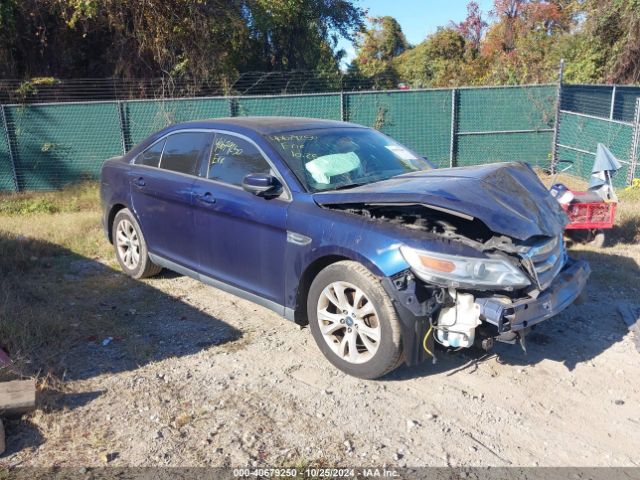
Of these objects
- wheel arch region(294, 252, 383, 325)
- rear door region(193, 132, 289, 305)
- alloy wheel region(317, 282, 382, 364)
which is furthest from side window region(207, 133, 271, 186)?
alloy wheel region(317, 282, 382, 364)

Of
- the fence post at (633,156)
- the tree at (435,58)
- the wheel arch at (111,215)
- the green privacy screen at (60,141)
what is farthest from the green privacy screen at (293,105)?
the tree at (435,58)

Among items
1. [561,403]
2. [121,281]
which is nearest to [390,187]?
[561,403]

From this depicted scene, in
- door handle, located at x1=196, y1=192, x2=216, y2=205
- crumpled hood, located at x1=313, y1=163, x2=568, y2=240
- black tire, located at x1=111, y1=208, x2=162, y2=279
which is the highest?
crumpled hood, located at x1=313, y1=163, x2=568, y2=240

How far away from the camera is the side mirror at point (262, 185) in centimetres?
434

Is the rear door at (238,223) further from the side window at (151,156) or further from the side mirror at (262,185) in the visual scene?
the side window at (151,156)

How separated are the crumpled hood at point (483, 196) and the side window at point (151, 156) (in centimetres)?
223

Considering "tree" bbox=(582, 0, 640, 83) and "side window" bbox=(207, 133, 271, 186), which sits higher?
"tree" bbox=(582, 0, 640, 83)

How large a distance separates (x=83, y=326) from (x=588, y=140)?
10538 mm

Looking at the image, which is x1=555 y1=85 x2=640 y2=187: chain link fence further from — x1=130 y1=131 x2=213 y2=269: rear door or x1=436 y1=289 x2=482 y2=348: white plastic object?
x1=436 y1=289 x2=482 y2=348: white plastic object

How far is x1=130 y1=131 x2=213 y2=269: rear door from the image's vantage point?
522 centimetres

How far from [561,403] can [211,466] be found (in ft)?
7.26

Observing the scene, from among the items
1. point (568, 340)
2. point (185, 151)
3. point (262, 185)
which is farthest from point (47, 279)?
point (568, 340)

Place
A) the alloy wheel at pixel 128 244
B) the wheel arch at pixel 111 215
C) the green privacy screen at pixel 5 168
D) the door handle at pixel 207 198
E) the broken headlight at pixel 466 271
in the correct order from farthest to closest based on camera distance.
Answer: the green privacy screen at pixel 5 168, the wheel arch at pixel 111 215, the alloy wheel at pixel 128 244, the door handle at pixel 207 198, the broken headlight at pixel 466 271

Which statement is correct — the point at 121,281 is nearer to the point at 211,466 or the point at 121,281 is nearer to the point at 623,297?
the point at 211,466
